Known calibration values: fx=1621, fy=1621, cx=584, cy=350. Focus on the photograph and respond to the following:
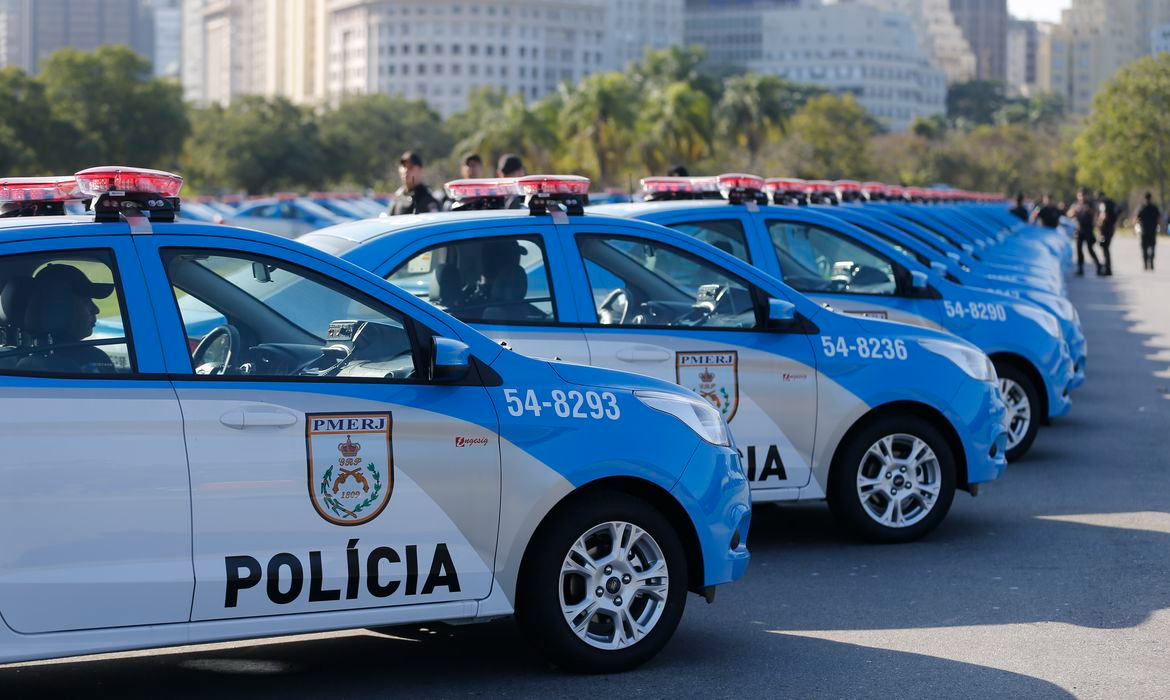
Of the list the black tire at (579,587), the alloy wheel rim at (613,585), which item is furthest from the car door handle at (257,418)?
the alloy wheel rim at (613,585)

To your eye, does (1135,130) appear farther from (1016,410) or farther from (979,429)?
(979,429)

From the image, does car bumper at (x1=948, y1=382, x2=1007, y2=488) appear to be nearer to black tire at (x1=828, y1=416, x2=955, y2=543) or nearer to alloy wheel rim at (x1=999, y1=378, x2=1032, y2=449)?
black tire at (x1=828, y1=416, x2=955, y2=543)

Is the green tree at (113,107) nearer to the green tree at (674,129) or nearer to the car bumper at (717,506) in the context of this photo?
the green tree at (674,129)

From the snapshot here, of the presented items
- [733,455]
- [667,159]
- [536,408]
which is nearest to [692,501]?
[733,455]

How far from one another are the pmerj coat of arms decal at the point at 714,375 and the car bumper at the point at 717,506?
1.69 m

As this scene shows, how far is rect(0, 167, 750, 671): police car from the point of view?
4.76 meters

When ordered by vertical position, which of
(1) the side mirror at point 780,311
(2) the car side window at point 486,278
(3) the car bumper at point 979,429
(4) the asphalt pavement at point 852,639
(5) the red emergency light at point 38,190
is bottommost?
(4) the asphalt pavement at point 852,639

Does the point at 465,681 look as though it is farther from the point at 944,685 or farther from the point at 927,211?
the point at 927,211

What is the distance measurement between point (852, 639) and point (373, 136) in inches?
4676

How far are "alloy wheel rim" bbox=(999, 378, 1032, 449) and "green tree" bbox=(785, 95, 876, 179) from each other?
76454 millimetres

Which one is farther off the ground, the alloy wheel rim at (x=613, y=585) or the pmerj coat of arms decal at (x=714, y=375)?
the pmerj coat of arms decal at (x=714, y=375)

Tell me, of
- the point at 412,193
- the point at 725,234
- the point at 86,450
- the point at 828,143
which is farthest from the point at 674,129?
the point at 86,450

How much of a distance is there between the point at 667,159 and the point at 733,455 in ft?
254

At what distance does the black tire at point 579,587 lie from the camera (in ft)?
18.0
